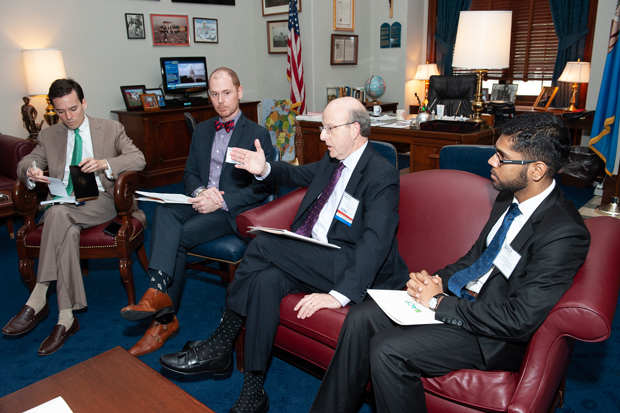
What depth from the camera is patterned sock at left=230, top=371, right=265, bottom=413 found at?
1790mm

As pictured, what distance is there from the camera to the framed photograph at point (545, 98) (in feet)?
19.7

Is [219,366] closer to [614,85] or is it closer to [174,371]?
[174,371]

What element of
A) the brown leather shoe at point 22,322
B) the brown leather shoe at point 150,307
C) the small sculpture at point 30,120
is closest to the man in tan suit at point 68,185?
the brown leather shoe at point 22,322

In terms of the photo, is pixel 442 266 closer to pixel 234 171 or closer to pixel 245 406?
pixel 245 406

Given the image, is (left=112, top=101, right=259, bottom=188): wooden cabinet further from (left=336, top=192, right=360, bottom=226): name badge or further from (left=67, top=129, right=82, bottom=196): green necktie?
(left=336, top=192, right=360, bottom=226): name badge

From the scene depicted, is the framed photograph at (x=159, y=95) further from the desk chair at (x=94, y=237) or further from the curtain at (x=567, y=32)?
the curtain at (x=567, y=32)

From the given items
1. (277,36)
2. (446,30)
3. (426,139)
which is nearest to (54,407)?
(426,139)

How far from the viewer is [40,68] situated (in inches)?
176

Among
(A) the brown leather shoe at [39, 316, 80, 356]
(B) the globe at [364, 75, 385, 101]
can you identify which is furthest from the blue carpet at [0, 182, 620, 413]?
(B) the globe at [364, 75, 385, 101]

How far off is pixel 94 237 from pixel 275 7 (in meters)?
4.81

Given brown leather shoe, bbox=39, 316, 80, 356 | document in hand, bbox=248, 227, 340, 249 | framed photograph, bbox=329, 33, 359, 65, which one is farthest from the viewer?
framed photograph, bbox=329, 33, 359, 65

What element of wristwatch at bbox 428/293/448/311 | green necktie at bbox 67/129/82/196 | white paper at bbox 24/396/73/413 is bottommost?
white paper at bbox 24/396/73/413

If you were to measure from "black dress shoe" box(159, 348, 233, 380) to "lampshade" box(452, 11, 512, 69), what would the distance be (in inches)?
113

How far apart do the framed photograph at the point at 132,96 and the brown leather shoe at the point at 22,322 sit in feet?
11.1
